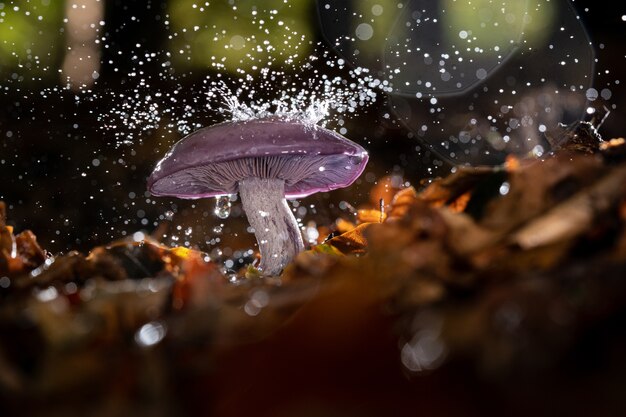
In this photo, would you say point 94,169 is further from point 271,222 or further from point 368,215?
point 368,215

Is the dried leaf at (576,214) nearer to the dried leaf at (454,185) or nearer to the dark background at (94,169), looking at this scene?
the dried leaf at (454,185)

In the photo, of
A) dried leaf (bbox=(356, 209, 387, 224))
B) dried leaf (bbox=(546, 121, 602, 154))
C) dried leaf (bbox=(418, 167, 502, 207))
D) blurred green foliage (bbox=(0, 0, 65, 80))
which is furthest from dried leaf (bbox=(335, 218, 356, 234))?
blurred green foliage (bbox=(0, 0, 65, 80))

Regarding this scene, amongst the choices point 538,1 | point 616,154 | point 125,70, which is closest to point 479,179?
point 616,154

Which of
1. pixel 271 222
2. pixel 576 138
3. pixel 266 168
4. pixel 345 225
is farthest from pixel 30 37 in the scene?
pixel 576 138

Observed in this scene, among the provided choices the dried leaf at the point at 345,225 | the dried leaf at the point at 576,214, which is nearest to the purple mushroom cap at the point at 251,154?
the dried leaf at the point at 345,225

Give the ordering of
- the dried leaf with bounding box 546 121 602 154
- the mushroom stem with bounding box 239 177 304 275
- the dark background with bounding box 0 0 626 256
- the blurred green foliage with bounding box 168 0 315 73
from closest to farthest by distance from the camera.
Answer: the dried leaf with bounding box 546 121 602 154
the mushroom stem with bounding box 239 177 304 275
the blurred green foliage with bounding box 168 0 315 73
the dark background with bounding box 0 0 626 256

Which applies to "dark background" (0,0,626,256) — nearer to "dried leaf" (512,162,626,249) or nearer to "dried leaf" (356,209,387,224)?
"dried leaf" (356,209,387,224)

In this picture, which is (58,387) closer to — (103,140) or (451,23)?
(103,140)
